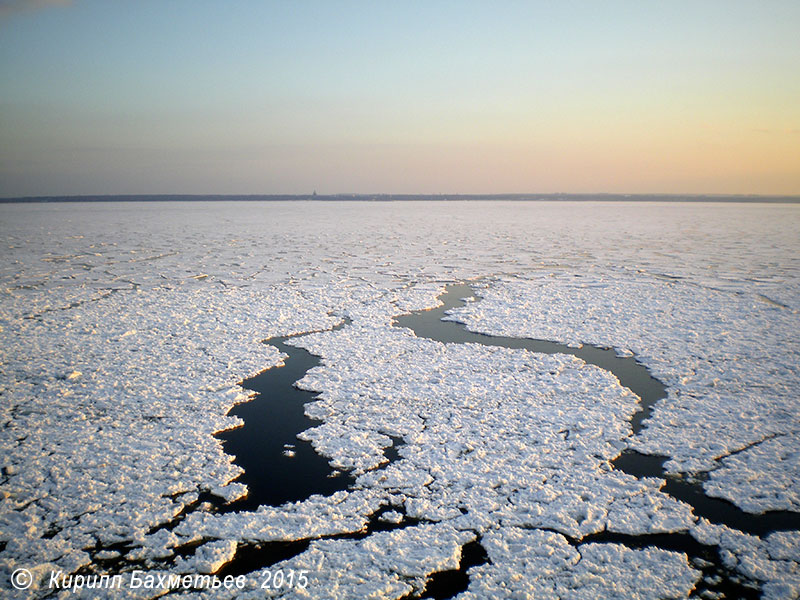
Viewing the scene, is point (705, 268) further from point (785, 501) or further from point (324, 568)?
point (324, 568)

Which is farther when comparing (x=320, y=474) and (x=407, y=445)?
(x=407, y=445)

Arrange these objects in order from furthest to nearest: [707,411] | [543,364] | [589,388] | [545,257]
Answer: [545,257] < [543,364] < [589,388] < [707,411]

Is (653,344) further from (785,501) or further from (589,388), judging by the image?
(785,501)

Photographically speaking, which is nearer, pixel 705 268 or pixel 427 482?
pixel 427 482

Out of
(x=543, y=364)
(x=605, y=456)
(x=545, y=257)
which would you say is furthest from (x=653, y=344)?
(x=545, y=257)

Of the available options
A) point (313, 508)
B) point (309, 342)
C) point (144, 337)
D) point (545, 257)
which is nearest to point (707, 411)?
point (313, 508)

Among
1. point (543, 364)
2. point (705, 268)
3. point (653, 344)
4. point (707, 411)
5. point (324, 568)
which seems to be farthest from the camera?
point (705, 268)
